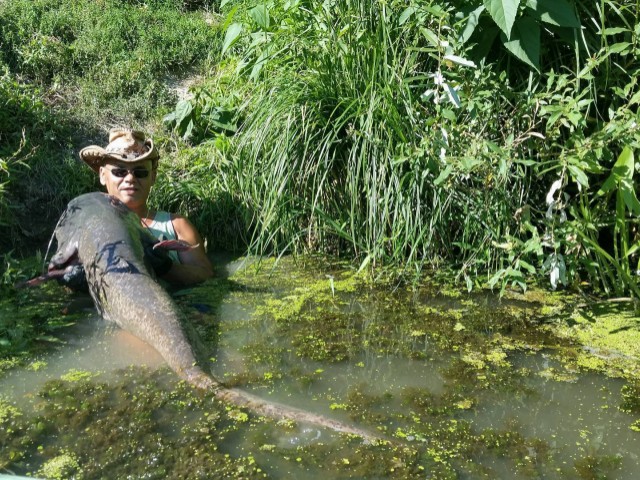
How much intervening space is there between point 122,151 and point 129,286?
1.14 metres

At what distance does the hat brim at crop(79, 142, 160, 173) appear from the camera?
4570 mm

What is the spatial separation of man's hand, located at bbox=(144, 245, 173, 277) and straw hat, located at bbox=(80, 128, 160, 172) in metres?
0.66

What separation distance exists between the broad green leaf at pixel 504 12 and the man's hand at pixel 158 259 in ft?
6.30

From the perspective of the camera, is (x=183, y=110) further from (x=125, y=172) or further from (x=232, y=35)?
(x=125, y=172)

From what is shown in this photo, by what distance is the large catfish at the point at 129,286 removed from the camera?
10.1 ft

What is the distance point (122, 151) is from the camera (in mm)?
4586

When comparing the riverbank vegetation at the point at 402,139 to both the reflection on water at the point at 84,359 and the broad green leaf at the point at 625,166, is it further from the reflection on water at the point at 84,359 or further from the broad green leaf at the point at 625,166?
the reflection on water at the point at 84,359

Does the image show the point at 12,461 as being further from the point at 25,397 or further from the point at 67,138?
the point at 67,138

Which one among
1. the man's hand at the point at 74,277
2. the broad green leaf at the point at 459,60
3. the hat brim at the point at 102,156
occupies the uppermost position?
the broad green leaf at the point at 459,60

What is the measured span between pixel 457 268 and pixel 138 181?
1.80m

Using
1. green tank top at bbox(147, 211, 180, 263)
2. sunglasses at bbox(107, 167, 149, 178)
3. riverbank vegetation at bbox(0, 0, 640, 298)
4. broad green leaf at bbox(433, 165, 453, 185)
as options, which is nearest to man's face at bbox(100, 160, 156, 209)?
sunglasses at bbox(107, 167, 149, 178)

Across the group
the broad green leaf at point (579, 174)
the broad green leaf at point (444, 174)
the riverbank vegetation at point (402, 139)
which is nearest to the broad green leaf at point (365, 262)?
the riverbank vegetation at point (402, 139)

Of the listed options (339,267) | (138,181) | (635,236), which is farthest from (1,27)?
(635,236)

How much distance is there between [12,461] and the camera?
2.70 metres
